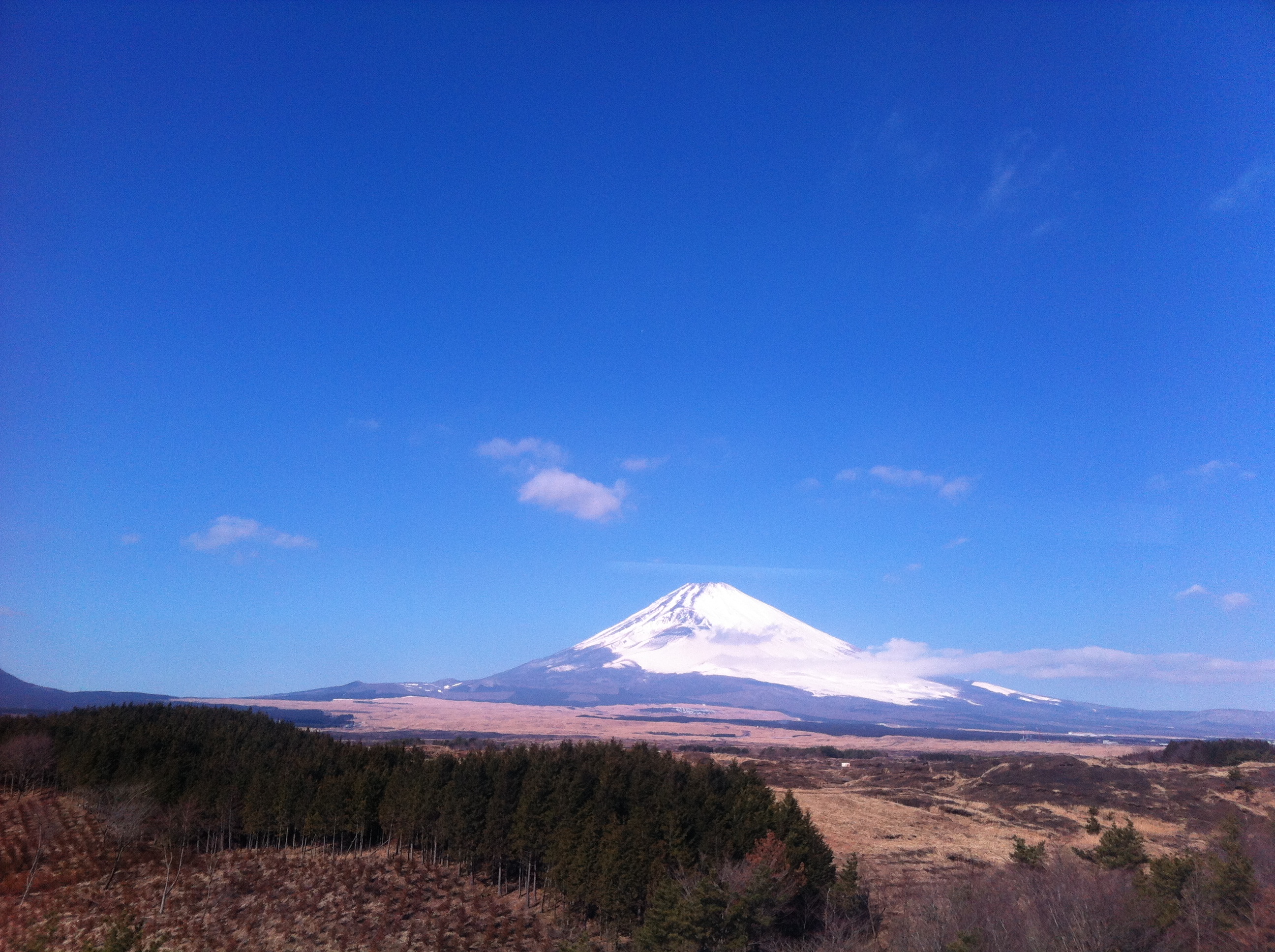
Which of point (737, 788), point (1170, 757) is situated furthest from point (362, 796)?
point (1170, 757)

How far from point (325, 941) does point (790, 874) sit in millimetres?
22160

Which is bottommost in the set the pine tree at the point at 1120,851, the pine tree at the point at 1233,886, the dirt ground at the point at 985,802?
the dirt ground at the point at 985,802

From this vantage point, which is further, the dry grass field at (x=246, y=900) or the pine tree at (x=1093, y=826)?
the pine tree at (x=1093, y=826)

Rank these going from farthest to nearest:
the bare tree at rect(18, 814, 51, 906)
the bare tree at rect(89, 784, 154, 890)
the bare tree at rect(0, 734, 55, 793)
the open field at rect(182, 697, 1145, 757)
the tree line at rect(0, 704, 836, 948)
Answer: the open field at rect(182, 697, 1145, 757) < the bare tree at rect(0, 734, 55, 793) < the bare tree at rect(89, 784, 154, 890) < the bare tree at rect(18, 814, 51, 906) < the tree line at rect(0, 704, 836, 948)

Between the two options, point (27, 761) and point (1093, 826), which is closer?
point (1093, 826)

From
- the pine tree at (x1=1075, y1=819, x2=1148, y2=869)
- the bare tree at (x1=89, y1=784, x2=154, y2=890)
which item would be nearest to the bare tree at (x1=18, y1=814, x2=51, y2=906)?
the bare tree at (x1=89, y1=784, x2=154, y2=890)

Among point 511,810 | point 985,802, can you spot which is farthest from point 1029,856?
point 985,802

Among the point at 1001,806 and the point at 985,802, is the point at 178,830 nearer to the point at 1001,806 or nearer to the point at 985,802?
the point at 1001,806

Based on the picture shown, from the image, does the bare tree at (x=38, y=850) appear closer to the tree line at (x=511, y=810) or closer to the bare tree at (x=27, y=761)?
the tree line at (x=511, y=810)

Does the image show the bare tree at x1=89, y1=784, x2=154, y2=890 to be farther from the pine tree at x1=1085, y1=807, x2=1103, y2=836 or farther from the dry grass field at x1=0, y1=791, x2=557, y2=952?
the pine tree at x1=1085, y1=807, x2=1103, y2=836

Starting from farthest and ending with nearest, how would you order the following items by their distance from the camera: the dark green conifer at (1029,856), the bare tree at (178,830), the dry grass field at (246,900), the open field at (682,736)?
1. the open field at (682,736)
2. the bare tree at (178,830)
3. the dry grass field at (246,900)
4. the dark green conifer at (1029,856)

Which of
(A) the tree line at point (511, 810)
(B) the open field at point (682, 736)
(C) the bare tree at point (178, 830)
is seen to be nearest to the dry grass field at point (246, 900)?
(C) the bare tree at point (178, 830)

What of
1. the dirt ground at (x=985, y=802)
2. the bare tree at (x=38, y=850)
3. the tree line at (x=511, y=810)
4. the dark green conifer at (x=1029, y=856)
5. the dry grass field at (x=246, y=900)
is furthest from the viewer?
the dirt ground at (x=985, y=802)

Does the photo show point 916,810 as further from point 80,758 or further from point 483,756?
point 80,758
